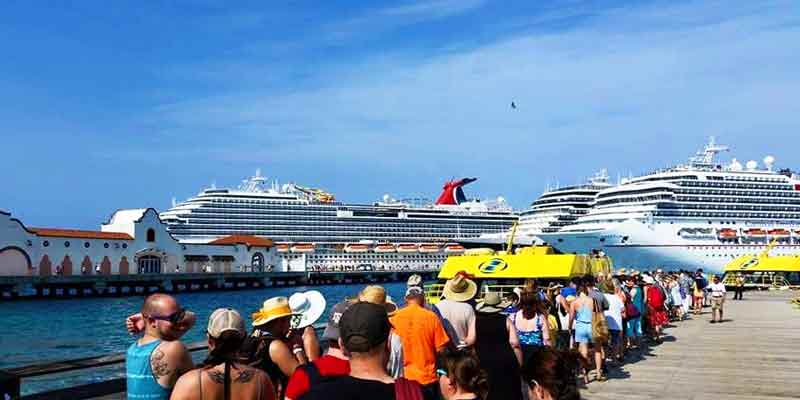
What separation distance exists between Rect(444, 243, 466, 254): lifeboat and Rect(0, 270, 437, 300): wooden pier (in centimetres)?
1574

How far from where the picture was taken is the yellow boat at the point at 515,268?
19.8 metres

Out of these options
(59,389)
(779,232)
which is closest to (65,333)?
(59,389)

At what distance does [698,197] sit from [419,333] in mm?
65427

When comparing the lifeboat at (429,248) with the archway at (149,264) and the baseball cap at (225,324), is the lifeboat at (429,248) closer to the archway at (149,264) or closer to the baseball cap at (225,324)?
the archway at (149,264)

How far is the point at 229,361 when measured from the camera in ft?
12.7

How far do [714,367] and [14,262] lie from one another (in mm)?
60237

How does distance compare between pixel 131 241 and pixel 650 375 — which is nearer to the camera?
pixel 650 375

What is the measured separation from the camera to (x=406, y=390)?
3.28m

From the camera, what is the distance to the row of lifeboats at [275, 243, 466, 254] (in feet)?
325

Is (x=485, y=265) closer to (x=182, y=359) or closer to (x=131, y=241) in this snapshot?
(x=182, y=359)

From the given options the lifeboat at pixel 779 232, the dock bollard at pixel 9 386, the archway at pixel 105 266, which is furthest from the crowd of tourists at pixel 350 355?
the lifeboat at pixel 779 232

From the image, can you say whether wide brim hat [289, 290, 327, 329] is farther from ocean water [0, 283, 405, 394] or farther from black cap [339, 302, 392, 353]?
ocean water [0, 283, 405, 394]

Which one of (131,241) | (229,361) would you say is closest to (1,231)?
(131,241)

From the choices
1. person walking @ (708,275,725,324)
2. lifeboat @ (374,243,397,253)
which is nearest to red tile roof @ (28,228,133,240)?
lifeboat @ (374,243,397,253)
